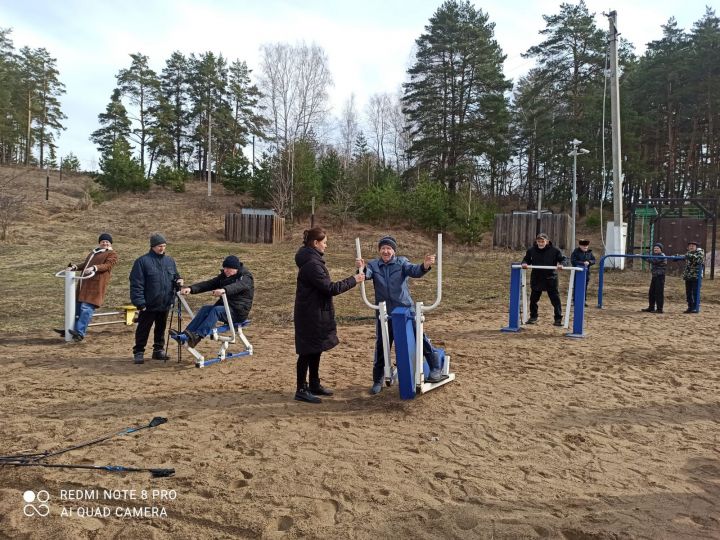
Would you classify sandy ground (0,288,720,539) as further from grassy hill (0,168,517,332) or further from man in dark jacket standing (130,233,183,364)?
grassy hill (0,168,517,332)

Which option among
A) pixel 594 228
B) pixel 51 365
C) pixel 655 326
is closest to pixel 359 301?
pixel 655 326

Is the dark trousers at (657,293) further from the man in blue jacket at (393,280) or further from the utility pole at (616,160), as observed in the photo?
the utility pole at (616,160)

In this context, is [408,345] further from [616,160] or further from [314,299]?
[616,160]

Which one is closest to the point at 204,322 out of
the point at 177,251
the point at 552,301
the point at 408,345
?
the point at 408,345

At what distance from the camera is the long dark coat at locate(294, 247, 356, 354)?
5.02 meters

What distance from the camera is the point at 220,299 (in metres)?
6.71

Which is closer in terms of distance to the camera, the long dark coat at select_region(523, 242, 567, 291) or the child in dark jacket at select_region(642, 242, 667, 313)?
the long dark coat at select_region(523, 242, 567, 291)

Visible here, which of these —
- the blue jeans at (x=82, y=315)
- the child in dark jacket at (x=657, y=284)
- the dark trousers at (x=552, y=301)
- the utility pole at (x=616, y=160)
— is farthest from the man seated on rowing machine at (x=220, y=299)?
the utility pole at (x=616, y=160)

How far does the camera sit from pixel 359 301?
40.8 ft

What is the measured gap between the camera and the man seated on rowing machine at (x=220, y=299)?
21.2 ft

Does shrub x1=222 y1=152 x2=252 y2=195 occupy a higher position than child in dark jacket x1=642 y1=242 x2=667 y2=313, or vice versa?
shrub x1=222 y1=152 x2=252 y2=195

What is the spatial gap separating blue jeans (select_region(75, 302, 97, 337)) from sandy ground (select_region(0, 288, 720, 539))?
2.54ft
